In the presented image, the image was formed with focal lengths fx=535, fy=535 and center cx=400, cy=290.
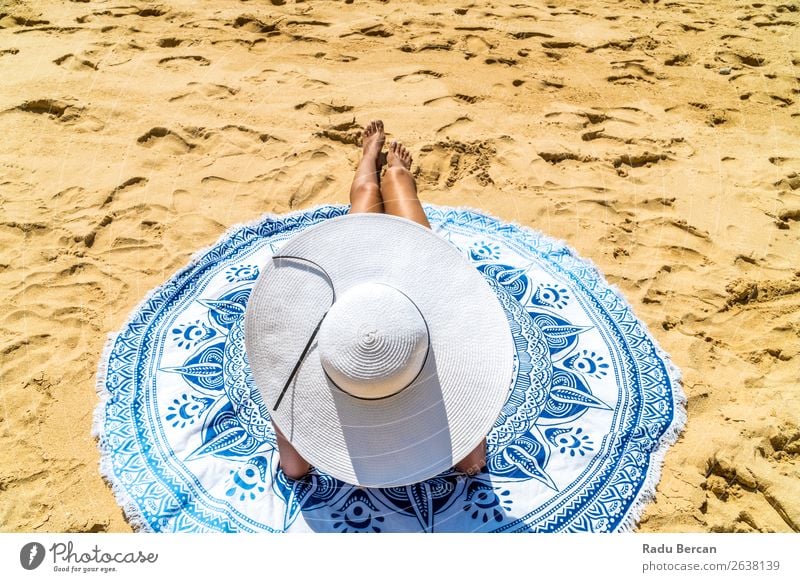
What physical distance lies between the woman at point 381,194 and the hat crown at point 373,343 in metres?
0.60

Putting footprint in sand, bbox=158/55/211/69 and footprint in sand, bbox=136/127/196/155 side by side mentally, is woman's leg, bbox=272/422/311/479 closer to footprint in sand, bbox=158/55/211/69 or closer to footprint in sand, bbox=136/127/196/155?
footprint in sand, bbox=136/127/196/155

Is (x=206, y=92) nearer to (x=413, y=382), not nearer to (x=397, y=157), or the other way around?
(x=397, y=157)

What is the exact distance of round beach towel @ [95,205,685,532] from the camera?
2.11 meters

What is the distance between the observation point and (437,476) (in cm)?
222

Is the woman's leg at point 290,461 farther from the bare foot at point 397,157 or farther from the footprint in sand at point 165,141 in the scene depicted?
the footprint in sand at point 165,141

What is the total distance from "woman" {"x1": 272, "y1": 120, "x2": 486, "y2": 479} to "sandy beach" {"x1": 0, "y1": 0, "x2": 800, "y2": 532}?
35 centimetres

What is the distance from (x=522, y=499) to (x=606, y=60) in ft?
13.9

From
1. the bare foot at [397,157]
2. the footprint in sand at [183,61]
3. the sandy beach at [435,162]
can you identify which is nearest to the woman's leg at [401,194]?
the bare foot at [397,157]
